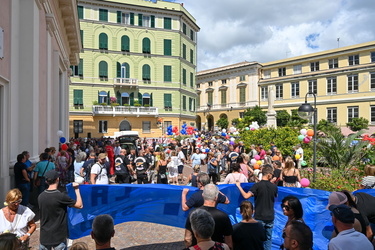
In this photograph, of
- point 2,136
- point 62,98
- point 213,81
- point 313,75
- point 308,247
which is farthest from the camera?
point 213,81

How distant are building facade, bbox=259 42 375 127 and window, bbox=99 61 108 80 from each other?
27.1 metres

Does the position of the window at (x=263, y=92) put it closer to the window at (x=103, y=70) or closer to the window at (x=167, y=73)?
the window at (x=167, y=73)

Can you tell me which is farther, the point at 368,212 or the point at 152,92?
the point at 152,92

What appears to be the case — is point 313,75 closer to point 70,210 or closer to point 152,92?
point 152,92

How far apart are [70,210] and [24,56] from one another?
6002mm

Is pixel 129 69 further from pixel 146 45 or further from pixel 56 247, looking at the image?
pixel 56 247

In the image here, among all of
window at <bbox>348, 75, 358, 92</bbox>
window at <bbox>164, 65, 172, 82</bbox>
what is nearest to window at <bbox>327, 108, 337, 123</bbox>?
window at <bbox>348, 75, 358, 92</bbox>

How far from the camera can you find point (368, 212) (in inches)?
160

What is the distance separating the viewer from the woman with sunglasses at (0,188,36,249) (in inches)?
147

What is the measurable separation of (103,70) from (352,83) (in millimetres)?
34284

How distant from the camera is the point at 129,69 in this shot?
3791cm

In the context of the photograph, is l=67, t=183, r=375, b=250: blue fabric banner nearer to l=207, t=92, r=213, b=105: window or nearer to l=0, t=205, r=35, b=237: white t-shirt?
l=0, t=205, r=35, b=237: white t-shirt

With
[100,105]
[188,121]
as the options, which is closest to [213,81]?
[188,121]

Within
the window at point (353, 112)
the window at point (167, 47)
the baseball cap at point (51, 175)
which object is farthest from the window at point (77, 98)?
the window at point (353, 112)
